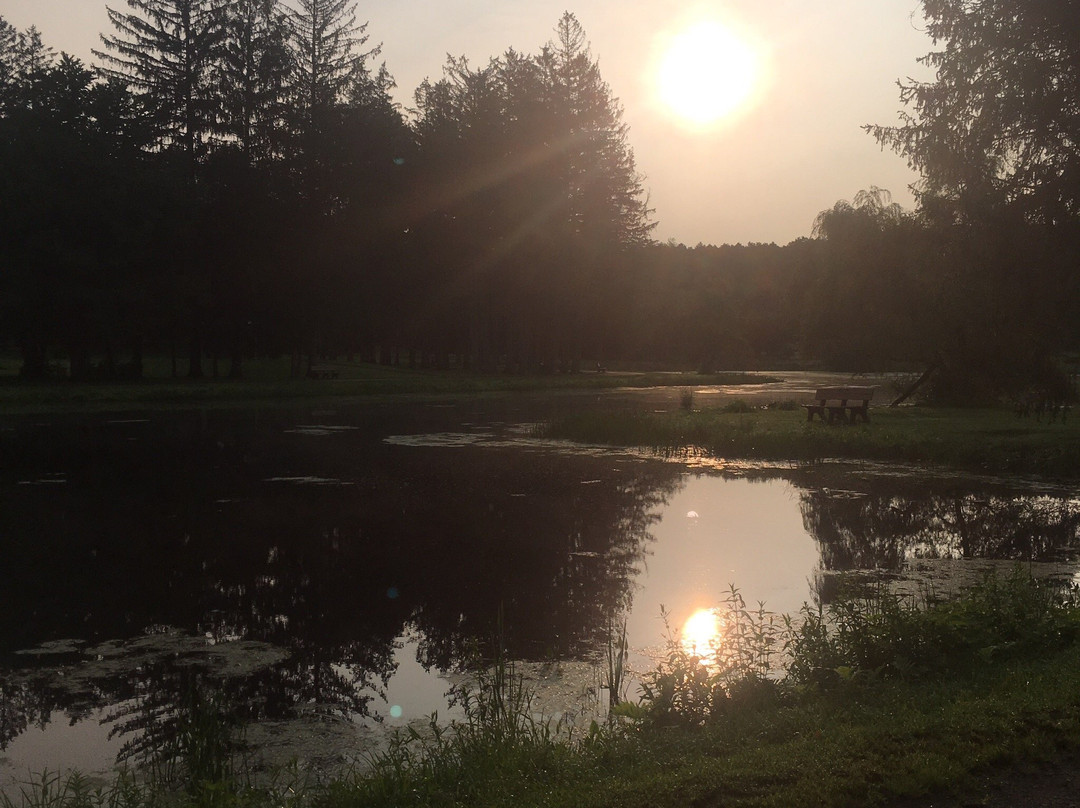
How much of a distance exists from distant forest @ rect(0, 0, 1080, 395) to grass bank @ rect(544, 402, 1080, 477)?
6.68 ft

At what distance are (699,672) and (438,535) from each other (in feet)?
25.9

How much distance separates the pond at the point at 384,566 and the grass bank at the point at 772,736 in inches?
27.0

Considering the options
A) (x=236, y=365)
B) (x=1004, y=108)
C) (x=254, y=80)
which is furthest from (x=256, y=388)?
(x=1004, y=108)

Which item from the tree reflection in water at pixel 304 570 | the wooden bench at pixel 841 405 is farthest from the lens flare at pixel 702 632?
the wooden bench at pixel 841 405

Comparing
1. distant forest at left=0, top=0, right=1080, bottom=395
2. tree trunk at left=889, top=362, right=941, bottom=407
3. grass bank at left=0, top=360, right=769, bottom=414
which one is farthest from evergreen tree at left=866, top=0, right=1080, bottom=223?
grass bank at left=0, top=360, right=769, bottom=414

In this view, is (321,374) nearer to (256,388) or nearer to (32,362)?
(256,388)

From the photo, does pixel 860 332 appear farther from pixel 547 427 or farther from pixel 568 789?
pixel 568 789

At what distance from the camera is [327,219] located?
62250mm

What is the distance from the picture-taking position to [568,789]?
5777 millimetres

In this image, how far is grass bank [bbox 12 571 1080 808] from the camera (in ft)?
18.6

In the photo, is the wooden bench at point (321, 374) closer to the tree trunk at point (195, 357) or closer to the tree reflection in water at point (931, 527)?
the tree trunk at point (195, 357)

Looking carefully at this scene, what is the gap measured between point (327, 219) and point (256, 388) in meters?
16.0

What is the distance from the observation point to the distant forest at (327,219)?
48.7m

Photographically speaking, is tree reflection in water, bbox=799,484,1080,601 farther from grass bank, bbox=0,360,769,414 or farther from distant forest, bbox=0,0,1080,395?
grass bank, bbox=0,360,769,414
